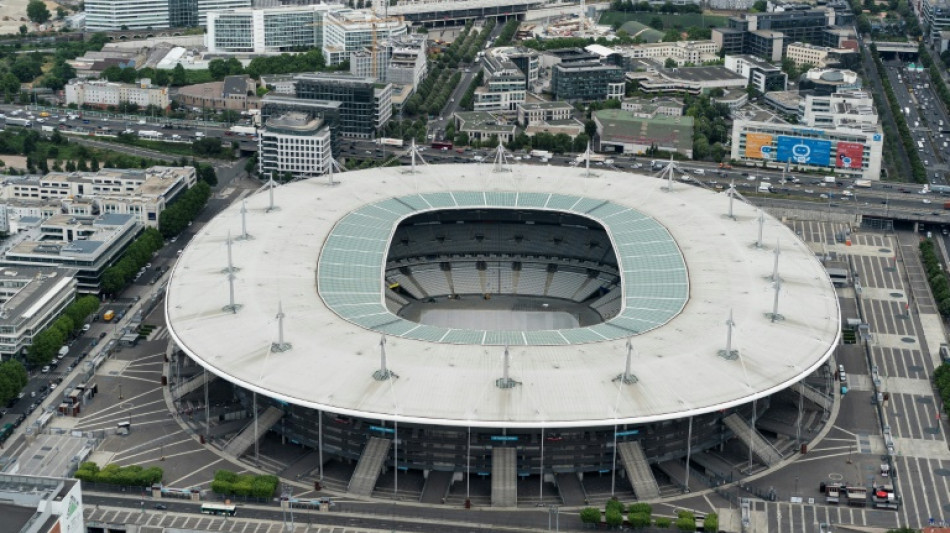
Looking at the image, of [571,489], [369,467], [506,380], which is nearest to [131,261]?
[369,467]

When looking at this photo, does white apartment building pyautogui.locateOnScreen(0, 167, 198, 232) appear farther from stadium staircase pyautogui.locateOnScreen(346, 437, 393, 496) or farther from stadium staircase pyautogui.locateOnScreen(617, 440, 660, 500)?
stadium staircase pyautogui.locateOnScreen(617, 440, 660, 500)

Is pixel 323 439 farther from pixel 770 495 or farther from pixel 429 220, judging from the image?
pixel 429 220

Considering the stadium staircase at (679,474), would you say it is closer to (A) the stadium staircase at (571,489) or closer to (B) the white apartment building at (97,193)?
(A) the stadium staircase at (571,489)

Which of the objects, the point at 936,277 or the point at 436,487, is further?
the point at 936,277

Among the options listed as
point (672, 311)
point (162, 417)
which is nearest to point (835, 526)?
point (672, 311)

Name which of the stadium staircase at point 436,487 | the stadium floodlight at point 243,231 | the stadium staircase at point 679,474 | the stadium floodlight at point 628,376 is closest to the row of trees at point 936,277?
the stadium staircase at point 679,474

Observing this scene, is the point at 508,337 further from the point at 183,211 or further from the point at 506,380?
the point at 183,211
